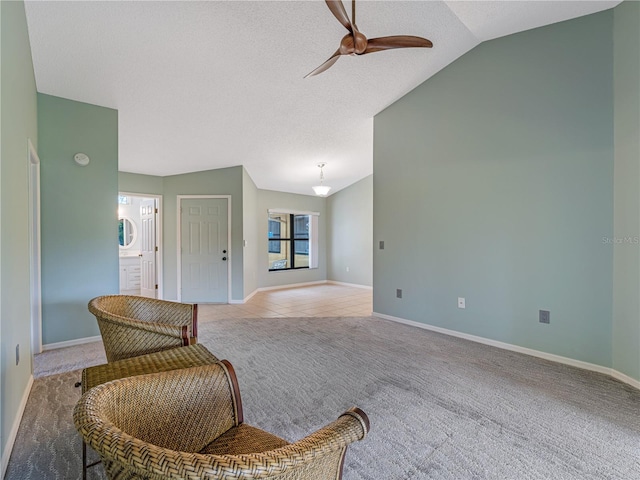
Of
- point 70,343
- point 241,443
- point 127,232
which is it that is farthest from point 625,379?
point 127,232

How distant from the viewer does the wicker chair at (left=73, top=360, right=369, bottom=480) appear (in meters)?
0.64

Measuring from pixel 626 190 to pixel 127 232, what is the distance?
8.42m

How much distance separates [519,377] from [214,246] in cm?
498

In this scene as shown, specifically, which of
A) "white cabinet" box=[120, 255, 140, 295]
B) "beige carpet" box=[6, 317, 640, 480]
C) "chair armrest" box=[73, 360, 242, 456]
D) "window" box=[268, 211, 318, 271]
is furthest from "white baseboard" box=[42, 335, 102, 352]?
"window" box=[268, 211, 318, 271]

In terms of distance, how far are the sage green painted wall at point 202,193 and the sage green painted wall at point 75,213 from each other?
7.23 ft

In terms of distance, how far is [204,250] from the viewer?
230 inches

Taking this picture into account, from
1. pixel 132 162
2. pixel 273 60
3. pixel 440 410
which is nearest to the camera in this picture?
pixel 440 410

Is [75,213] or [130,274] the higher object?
[75,213]

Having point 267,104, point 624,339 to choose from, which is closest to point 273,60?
point 267,104

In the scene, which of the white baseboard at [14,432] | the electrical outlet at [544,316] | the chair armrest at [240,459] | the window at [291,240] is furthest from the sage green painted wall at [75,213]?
the electrical outlet at [544,316]

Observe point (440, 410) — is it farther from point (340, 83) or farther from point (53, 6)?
point (53, 6)

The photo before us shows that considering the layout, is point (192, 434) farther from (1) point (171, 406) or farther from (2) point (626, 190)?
(2) point (626, 190)

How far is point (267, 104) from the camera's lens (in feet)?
12.8

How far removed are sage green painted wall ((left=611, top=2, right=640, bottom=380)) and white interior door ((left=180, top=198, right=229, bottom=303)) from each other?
5297 millimetres
